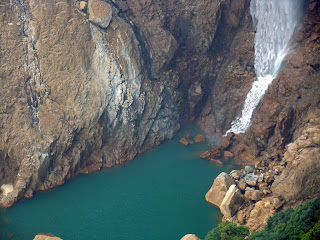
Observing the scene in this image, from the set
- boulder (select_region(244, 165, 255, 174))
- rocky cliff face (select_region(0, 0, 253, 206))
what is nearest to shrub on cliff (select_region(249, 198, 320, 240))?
boulder (select_region(244, 165, 255, 174))

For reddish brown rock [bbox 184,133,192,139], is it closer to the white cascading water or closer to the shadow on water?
the white cascading water

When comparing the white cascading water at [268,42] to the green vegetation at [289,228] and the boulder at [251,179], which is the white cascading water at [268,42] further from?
the green vegetation at [289,228]

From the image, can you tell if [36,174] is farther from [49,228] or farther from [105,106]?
[105,106]

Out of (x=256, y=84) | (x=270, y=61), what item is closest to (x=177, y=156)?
(x=256, y=84)

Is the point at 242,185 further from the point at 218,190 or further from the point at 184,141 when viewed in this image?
the point at 184,141

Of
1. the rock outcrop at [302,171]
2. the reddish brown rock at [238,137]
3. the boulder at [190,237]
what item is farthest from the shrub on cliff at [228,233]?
the reddish brown rock at [238,137]
